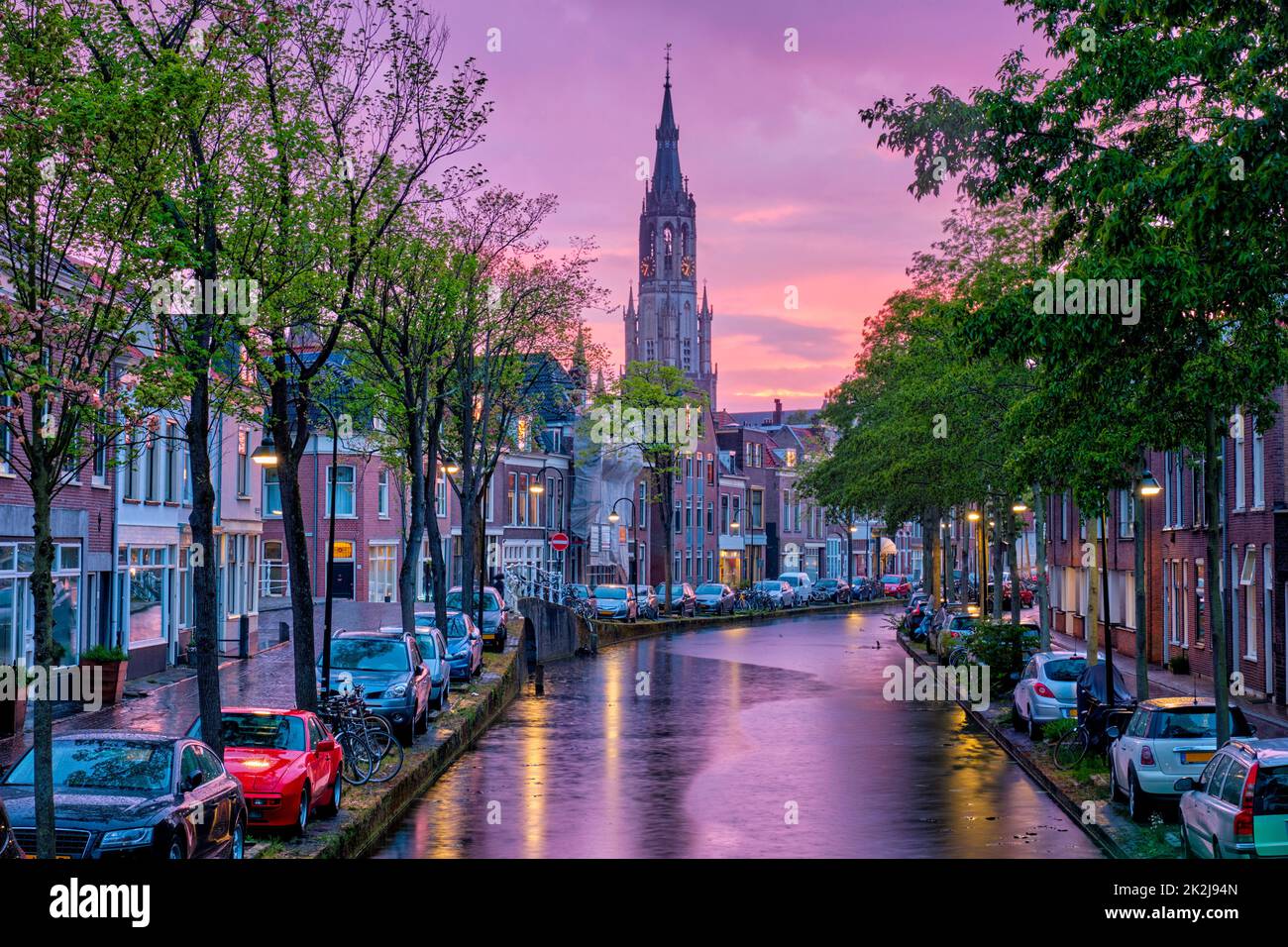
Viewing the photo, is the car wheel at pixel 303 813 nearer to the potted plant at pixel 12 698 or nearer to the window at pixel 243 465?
the potted plant at pixel 12 698

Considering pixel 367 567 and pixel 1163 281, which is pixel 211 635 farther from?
pixel 367 567

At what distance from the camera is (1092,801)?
66.0 feet

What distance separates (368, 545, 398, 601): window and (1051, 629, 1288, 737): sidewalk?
31950mm

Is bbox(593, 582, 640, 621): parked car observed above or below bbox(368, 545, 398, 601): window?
below

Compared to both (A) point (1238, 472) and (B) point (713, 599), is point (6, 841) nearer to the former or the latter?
(A) point (1238, 472)

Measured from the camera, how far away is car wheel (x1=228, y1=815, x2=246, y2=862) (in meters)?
14.8

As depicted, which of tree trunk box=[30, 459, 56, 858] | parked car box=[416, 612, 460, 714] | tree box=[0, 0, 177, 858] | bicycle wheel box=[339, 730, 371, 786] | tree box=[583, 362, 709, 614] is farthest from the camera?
tree box=[583, 362, 709, 614]

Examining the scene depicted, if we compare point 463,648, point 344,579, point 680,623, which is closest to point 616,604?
point 680,623

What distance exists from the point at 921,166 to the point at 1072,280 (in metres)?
3.19

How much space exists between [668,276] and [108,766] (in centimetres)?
17338

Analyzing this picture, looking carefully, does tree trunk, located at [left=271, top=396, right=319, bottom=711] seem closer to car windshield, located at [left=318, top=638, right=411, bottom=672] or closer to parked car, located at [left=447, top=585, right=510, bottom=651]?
car windshield, located at [left=318, top=638, right=411, bottom=672]

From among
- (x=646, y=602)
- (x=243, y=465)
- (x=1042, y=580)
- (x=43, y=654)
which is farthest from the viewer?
(x=646, y=602)

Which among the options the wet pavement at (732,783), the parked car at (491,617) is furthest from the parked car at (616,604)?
the wet pavement at (732,783)

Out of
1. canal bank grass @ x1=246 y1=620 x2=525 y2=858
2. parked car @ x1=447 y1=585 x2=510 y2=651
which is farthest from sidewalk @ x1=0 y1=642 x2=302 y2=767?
parked car @ x1=447 y1=585 x2=510 y2=651
